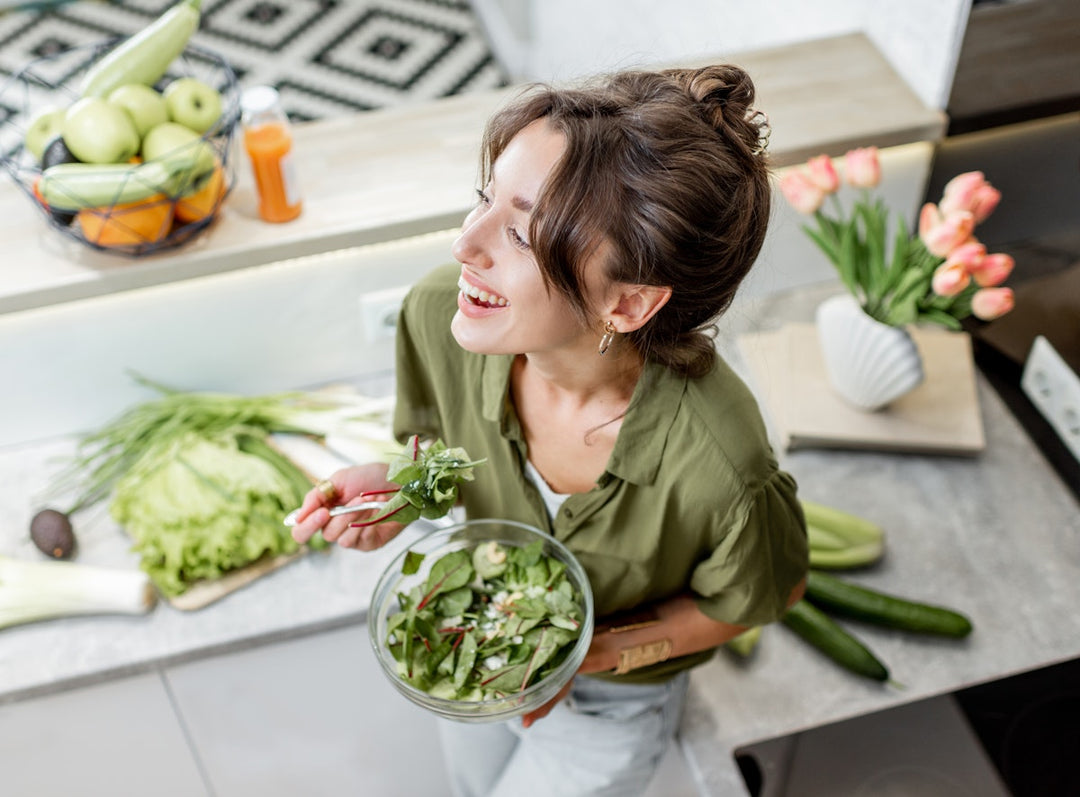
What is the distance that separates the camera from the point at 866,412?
1712 millimetres

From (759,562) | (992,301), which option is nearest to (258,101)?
(759,562)

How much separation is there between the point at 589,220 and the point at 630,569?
0.47 meters

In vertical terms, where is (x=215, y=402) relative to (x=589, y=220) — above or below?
below

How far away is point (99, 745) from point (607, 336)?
104 cm

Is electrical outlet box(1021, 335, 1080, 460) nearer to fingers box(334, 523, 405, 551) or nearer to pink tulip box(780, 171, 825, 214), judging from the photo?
pink tulip box(780, 171, 825, 214)

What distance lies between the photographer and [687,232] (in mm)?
918

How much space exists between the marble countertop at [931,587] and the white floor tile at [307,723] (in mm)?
474

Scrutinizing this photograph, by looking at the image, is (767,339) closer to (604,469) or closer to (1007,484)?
(1007,484)

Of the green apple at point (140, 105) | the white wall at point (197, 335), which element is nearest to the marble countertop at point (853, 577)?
the white wall at point (197, 335)

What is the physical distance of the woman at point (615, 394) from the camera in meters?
0.92

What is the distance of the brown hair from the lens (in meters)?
0.91

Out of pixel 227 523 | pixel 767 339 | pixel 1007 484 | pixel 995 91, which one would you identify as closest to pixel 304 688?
pixel 227 523

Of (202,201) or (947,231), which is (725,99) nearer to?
(947,231)

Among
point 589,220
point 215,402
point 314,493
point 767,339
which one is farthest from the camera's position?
point 767,339
